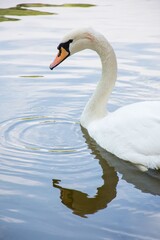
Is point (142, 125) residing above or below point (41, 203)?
above

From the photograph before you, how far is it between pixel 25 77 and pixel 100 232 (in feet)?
15.5

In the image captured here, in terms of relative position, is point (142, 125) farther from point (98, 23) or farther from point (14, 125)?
point (98, 23)

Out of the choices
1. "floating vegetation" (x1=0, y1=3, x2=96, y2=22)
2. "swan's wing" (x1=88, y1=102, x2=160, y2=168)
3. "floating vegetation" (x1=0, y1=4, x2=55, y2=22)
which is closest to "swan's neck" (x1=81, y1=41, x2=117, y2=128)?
"swan's wing" (x1=88, y1=102, x2=160, y2=168)

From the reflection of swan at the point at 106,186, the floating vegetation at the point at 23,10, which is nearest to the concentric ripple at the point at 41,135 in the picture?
the reflection of swan at the point at 106,186

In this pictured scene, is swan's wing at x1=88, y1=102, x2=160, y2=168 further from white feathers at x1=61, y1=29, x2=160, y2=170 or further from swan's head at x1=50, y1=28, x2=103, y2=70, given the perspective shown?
swan's head at x1=50, y1=28, x2=103, y2=70

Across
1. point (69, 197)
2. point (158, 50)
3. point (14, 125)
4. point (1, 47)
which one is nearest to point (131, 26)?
point (158, 50)

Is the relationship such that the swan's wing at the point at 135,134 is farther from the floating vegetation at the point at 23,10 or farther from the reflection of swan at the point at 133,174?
the floating vegetation at the point at 23,10

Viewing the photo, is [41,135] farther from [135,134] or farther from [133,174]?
[133,174]

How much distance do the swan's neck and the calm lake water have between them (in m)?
0.20

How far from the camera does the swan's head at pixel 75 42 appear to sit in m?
6.91

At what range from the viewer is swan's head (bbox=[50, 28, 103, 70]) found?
22.7 feet

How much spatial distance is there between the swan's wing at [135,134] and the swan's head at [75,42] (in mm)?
1018

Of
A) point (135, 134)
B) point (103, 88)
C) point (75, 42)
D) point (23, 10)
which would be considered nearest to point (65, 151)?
point (135, 134)

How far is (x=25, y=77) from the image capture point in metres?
8.92
